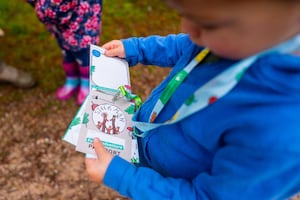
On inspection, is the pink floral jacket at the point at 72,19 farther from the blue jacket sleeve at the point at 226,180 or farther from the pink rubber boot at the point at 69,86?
the blue jacket sleeve at the point at 226,180

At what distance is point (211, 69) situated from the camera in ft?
2.46

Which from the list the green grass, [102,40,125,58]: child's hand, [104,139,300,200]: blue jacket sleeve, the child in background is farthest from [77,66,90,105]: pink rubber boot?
[104,139,300,200]: blue jacket sleeve

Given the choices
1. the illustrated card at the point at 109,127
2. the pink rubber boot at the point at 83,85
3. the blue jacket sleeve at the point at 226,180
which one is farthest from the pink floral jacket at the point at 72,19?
the blue jacket sleeve at the point at 226,180

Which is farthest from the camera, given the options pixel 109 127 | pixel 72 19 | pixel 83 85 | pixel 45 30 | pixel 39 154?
pixel 45 30

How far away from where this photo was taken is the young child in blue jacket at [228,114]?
1.82 ft

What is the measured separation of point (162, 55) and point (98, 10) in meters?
0.77

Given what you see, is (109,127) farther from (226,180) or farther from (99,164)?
(226,180)

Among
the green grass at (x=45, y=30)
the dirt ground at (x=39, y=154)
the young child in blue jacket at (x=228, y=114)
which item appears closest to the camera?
the young child in blue jacket at (x=228, y=114)

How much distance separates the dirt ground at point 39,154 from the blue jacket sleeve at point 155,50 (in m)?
0.88

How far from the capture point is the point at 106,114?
996 mm

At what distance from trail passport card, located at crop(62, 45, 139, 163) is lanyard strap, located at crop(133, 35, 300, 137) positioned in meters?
0.21

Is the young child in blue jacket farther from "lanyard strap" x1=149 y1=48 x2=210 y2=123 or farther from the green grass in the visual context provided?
the green grass

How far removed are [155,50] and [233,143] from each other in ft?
1.44

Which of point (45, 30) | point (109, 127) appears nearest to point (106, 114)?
point (109, 127)
